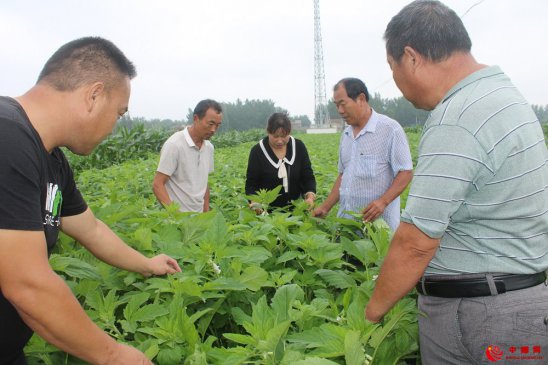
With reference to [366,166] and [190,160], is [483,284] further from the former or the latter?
[190,160]

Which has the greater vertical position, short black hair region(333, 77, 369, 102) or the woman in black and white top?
short black hair region(333, 77, 369, 102)

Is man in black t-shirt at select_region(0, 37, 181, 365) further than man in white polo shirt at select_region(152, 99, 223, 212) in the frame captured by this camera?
No

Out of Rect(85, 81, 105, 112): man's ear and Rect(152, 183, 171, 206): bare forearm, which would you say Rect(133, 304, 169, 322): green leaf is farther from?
Rect(152, 183, 171, 206): bare forearm

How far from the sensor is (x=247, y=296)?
5.89 feet

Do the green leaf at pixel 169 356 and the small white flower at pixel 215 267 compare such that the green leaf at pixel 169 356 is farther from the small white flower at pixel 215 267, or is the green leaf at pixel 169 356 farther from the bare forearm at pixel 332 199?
the bare forearm at pixel 332 199

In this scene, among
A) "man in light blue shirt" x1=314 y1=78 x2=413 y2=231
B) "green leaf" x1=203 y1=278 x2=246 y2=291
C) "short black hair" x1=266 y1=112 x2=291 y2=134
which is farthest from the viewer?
"short black hair" x1=266 y1=112 x2=291 y2=134

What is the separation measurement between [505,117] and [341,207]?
267 centimetres

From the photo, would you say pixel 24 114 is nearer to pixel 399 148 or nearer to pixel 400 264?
pixel 400 264

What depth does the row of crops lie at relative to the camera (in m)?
1.38

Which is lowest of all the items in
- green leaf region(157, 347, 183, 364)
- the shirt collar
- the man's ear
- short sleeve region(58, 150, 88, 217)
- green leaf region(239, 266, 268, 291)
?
green leaf region(157, 347, 183, 364)

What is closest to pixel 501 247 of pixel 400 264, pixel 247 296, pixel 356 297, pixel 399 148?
pixel 400 264

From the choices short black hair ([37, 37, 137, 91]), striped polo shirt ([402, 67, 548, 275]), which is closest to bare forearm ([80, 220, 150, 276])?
short black hair ([37, 37, 137, 91])

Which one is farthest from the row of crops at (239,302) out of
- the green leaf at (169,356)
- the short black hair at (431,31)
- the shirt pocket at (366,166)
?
the shirt pocket at (366,166)

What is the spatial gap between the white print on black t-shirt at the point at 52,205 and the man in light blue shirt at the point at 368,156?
2380 mm
